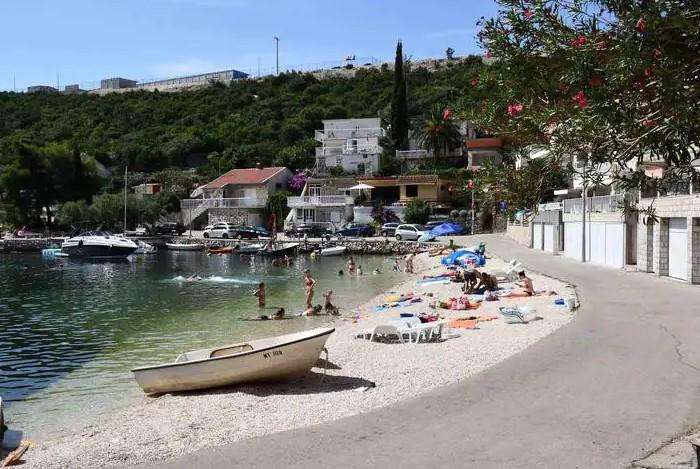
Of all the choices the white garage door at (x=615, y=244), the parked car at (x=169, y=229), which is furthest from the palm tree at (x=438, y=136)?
the white garage door at (x=615, y=244)

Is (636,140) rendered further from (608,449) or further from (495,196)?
(608,449)

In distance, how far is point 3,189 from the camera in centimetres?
8050

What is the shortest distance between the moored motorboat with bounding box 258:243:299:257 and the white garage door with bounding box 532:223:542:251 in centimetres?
2223

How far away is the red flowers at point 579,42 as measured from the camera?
20.4 ft

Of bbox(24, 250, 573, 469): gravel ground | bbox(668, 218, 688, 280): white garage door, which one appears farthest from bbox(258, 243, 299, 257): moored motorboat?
bbox(24, 250, 573, 469): gravel ground

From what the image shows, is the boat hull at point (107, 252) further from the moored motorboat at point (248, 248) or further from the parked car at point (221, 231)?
the parked car at point (221, 231)

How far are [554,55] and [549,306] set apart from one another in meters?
14.9

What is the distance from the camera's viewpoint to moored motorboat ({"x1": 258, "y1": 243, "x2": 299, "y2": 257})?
192 feet

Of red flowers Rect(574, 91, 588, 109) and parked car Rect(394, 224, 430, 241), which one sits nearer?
red flowers Rect(574, 91, 588, 109)

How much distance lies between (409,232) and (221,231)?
22.9 meters

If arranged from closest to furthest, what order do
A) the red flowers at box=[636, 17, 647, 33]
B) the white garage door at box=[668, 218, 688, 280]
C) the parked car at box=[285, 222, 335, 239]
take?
the red flowers at box=[636, 17, 647, 33]
the white garage door at box=[668, 218, 688, 280]
the parked car at box=[285, 222, 335, 239]

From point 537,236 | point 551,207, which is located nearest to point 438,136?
point 537,236

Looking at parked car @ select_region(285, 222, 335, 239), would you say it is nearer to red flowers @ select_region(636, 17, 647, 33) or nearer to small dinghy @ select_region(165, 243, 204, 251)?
small dinghy @ select_region(165, 243, 204, 251)

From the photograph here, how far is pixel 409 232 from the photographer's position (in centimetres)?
6350
